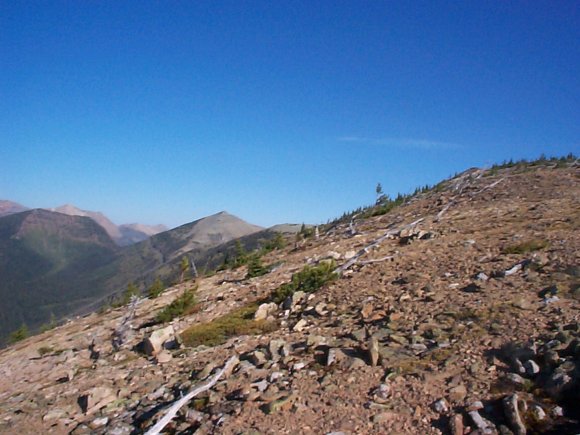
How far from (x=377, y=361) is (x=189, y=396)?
150 inches

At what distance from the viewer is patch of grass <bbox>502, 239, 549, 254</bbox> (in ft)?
44.4

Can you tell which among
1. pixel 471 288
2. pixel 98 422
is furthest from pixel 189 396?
pixel 471 288

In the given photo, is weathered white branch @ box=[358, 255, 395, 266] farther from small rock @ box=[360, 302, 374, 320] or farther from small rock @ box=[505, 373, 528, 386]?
small rock @ box=[505, 373, 528, 386]

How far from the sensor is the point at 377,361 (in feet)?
27.7

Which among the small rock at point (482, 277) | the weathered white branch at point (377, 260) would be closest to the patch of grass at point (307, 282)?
the weathered white branch at point (377, 260)

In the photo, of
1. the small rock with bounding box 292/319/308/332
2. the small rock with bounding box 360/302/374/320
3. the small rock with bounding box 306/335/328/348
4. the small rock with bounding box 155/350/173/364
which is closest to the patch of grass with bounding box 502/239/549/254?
the small rock with bounding box 360/302/374/320

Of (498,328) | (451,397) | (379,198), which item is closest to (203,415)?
(451,397)

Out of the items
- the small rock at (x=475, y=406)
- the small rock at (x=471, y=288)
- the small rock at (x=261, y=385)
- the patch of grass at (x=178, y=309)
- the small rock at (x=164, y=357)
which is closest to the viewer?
the small rock at (x=475, y=406)

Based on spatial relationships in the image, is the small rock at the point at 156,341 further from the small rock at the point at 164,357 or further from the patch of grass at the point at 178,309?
the patch of grass at the point at 178,309

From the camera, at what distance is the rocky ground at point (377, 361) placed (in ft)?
22.6

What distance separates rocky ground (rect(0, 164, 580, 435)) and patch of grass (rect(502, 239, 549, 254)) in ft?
0.22

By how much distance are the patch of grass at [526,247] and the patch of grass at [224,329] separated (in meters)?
8.28

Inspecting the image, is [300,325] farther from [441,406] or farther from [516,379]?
[516,379]

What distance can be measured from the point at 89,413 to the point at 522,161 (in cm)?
4372
